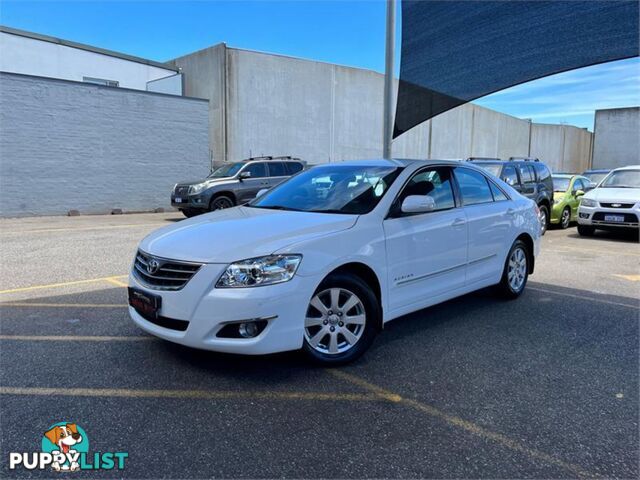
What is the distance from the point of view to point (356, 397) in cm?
330

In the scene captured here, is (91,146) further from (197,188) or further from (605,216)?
(605,216)

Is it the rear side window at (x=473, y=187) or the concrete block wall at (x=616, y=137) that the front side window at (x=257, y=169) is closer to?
the rear side window at (x=473, y=187)

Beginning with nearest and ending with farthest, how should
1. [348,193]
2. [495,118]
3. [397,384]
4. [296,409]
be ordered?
[296,409] → [397,384] → [348,193] → [495,118]

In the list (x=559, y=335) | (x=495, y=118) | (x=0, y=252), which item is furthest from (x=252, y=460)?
(x=495, y=118)

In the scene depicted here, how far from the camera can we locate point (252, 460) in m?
2.58

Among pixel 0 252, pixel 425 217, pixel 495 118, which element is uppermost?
pixel 495 118

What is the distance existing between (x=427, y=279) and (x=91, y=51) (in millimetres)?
22481

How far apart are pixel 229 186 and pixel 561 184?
31.8 ft

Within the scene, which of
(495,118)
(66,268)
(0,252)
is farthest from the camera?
(495,118)

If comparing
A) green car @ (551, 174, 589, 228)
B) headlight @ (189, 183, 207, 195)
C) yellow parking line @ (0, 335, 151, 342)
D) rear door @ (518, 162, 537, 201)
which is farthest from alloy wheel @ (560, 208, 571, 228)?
yellow parking line @ (0, 335, 151, 342)

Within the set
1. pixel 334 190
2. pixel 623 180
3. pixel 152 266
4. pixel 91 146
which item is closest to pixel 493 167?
pixel 623 180

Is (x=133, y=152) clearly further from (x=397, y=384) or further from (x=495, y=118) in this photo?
(x=495, y=118)

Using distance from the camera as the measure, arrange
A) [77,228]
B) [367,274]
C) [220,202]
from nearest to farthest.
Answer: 1. [367,274]
2. [77,228]
3. [220,202]

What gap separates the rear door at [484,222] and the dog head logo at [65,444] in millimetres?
3673
